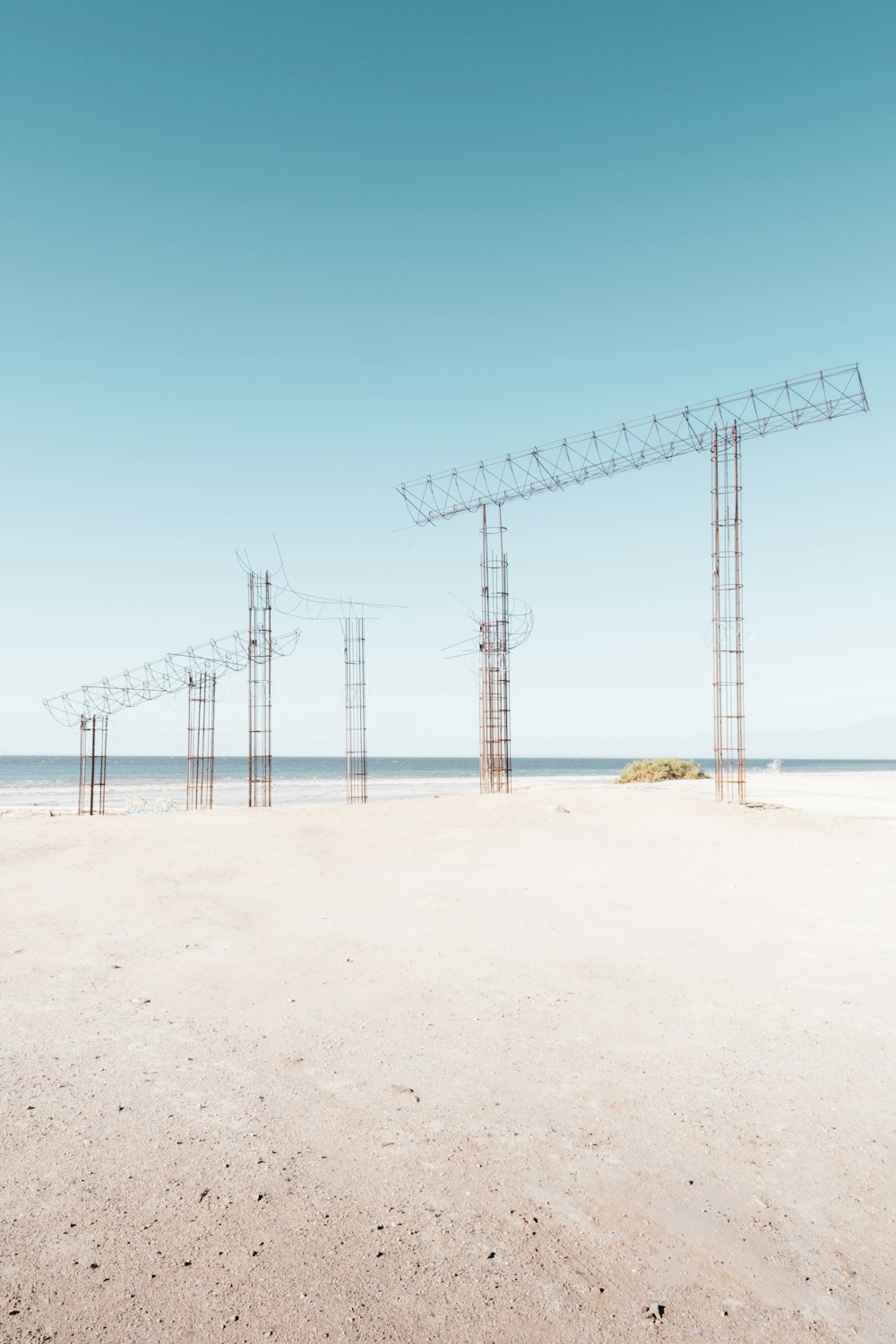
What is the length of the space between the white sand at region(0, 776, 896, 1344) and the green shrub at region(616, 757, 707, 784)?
2343cm

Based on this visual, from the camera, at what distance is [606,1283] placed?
3211 millimetres

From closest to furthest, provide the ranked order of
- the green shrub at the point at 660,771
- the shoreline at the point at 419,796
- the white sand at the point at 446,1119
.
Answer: the white sand at the point at 446,1119 < the shoreline at the point at 419,796 < the green shrub at the point at 660,771

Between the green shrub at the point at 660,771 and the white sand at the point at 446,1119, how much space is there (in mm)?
23429

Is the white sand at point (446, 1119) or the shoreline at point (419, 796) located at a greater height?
the white sand at point (446, 1119)

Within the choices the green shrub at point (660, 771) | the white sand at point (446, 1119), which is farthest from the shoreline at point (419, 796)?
the white sand at point (446, 1119)

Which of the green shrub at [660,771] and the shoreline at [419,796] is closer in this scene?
the shoreline at [419,796]

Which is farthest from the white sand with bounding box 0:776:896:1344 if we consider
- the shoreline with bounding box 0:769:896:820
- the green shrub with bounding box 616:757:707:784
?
the green shrub with bounding box 616:757:707:784

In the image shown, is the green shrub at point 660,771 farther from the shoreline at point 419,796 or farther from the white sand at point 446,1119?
the white sand at point 446,1119

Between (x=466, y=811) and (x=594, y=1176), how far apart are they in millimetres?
12125

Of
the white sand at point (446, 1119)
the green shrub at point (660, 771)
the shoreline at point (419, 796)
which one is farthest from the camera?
the green shrub at point (660, 771)

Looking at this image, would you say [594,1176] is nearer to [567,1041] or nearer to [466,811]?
[567,1041]

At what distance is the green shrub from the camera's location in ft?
110

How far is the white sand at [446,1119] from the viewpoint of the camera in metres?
3.13

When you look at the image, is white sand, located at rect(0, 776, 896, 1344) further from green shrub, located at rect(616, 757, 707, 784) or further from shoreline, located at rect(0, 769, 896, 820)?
green shrub, located at rect(616, 757, 707, 784)
